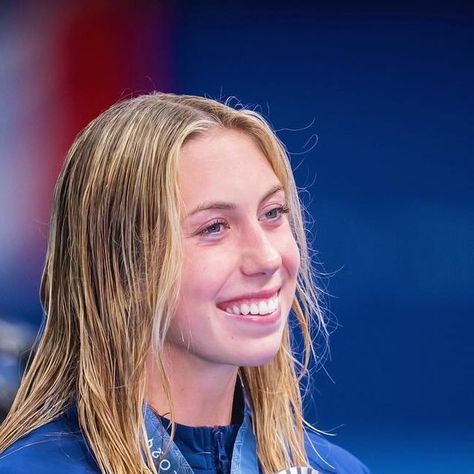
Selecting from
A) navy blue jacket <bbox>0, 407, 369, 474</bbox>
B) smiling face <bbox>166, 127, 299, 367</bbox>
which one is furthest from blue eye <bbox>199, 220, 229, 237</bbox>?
navy blue jacket <bbox>0, 407, 369, 474</bbox>

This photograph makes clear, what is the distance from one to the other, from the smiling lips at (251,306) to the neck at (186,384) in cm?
10

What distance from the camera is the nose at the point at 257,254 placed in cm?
160

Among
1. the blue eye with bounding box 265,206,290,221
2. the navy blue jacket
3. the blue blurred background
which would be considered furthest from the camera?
the blue blurred background

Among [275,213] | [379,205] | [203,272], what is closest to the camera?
[203,272]

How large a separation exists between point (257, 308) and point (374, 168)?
1.42 meters

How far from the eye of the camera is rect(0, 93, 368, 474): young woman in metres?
1.59

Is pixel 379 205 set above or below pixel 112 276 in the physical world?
above

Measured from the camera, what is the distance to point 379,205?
9.66ft

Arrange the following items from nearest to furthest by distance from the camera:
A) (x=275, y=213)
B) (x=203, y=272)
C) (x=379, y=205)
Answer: (x=203, y=272) < (x=275, y=213) < (x=379, y=205)

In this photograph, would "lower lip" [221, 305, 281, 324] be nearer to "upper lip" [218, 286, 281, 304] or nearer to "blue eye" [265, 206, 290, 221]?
"upper lip" [218, 286, 281, 304]

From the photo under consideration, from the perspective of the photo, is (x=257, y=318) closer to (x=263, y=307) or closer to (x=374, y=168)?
(x=263, y=307)

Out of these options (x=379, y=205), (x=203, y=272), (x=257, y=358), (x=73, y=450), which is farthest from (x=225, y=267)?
(x=379, y=205)

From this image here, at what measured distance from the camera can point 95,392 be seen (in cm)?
161

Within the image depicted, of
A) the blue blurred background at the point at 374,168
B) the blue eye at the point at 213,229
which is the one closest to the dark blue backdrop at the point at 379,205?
the blue blurred background at the point at 374,168
